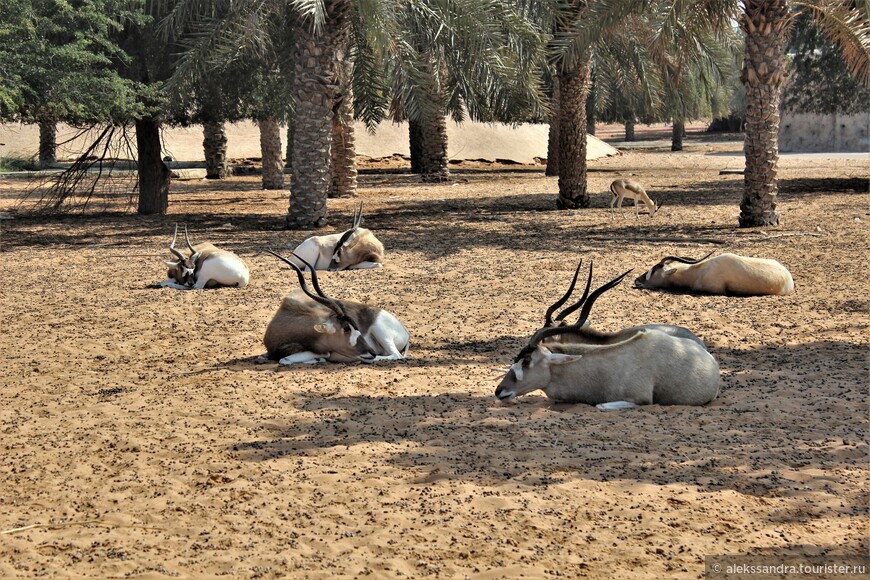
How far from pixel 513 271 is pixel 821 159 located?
2342 cm

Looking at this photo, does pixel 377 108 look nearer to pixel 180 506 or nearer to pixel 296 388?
pixel 296 388

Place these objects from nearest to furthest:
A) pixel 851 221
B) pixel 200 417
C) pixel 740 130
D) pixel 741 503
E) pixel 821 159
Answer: pixel 741 503 → pixel 200 417 → pixel 851 221 → pixel 821 159 → pixel 740 130

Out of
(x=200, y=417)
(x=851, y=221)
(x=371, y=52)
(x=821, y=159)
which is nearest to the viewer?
(x=200, y=417)

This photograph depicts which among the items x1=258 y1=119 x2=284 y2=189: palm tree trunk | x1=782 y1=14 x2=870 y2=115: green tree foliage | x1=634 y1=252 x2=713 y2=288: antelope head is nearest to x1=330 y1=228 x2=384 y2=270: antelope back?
x1=634 y1=252 x2=713 y2=288: antelope head

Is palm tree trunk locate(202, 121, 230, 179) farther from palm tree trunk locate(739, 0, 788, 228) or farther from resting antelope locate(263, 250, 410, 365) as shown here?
resting antelope locate(263, 250, 410, 365)

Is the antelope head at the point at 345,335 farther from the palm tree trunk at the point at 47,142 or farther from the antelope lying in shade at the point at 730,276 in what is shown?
the palm tree trunk at the point at 47,142

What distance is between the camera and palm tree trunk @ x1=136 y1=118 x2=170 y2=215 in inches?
754

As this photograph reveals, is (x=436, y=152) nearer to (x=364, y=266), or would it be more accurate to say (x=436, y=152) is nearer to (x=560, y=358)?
(x=364, y=266)

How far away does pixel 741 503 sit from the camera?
16.6 ft

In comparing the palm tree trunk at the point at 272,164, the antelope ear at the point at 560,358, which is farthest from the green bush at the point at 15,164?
the antelope ear at the point at 560,358

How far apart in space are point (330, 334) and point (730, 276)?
4.48m

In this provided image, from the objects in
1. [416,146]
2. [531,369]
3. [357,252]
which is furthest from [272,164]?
[531,369]

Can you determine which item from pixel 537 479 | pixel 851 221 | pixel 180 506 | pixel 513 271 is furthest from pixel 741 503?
pixel 851 221

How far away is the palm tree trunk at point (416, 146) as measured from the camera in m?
27.9
